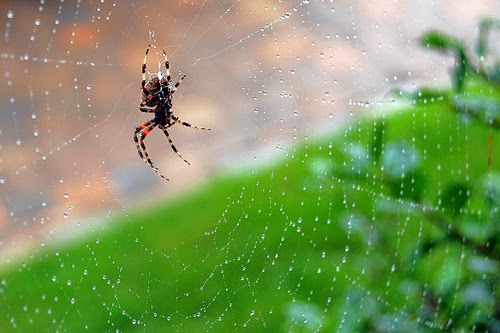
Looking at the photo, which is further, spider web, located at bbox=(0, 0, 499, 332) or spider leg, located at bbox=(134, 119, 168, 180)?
spider leg, located at bbox=(134, 119, 168, 180)

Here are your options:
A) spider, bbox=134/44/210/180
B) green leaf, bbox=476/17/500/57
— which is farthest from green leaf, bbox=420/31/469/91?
spider, bbox=134/44/210/180

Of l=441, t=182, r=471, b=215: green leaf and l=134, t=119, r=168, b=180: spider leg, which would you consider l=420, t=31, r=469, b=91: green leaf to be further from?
l=134, t=119, r=168, b=180: spider leg

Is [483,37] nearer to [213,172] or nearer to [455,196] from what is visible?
[455,196]

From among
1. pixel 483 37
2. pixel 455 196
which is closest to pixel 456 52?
pixel 483 37

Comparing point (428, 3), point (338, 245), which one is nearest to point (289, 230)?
point (338, 245)

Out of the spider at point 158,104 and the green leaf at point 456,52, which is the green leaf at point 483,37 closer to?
the green leaf at point 456,52

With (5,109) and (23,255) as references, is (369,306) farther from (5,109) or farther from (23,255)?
(5,109)
